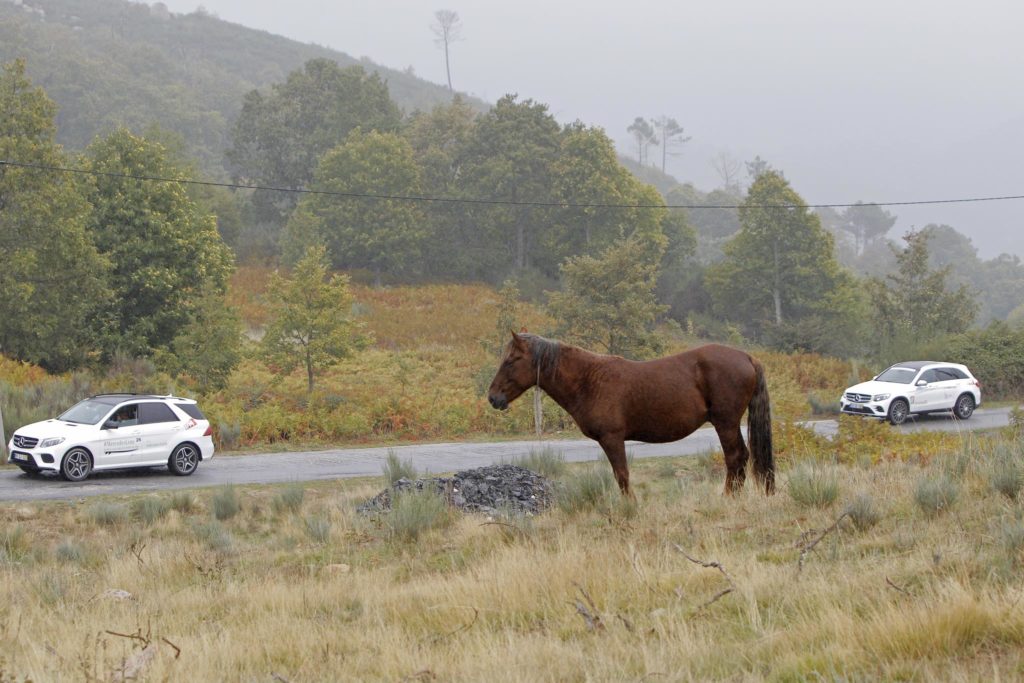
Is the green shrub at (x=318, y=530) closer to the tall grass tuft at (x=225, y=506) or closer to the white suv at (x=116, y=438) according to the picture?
the tall grass tuft at (x=225, y=506)

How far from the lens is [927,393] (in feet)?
106

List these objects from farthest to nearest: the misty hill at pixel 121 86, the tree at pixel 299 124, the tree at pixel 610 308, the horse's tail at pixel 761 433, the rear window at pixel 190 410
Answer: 1. the misty hill at pixel 121 86
2. the tree at pixel 299 124
3. the tree at pixel 610 308
4. the rear window at pixel 190 410
5. the horse's tail at pixel 761 433

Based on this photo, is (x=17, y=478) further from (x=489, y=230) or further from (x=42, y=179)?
(x=489, y=230)

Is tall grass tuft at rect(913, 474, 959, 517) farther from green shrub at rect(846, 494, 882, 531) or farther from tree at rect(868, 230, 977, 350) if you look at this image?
tree at rect(868, 230, 977, 350)

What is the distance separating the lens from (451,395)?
39.2 metres

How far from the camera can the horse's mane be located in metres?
12.2

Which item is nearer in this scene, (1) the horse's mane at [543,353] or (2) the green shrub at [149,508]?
(1) the horse's mane at [543,353]

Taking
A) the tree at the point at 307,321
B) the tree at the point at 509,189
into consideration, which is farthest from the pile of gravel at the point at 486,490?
the tree at the point at 509,189

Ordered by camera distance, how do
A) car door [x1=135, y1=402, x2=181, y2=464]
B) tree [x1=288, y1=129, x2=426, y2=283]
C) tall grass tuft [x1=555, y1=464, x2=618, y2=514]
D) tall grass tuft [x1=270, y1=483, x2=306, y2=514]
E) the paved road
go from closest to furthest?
tall grass tuft [x1=555, y1=464, x2=618, y2=514]
tall grass tuft [x1=270, y1=483, x2=306, y2=514]
the paved road
car door [x1=135, y1=402, x2=181, y2=464]
tree [x1=288, y1=129, x2=426, y2=283]

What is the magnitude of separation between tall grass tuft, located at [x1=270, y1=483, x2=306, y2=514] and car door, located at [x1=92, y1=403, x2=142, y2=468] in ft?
16.5

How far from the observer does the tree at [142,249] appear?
36375 millimetres

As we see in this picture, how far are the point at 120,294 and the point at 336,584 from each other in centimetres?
3048

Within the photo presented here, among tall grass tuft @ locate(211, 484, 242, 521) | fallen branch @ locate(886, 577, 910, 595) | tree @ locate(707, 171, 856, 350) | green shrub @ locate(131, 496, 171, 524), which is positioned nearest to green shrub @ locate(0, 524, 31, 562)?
green shrub @ locate(131, 496, 171, 524)

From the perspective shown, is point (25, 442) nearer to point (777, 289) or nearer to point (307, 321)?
point (307, 321)
